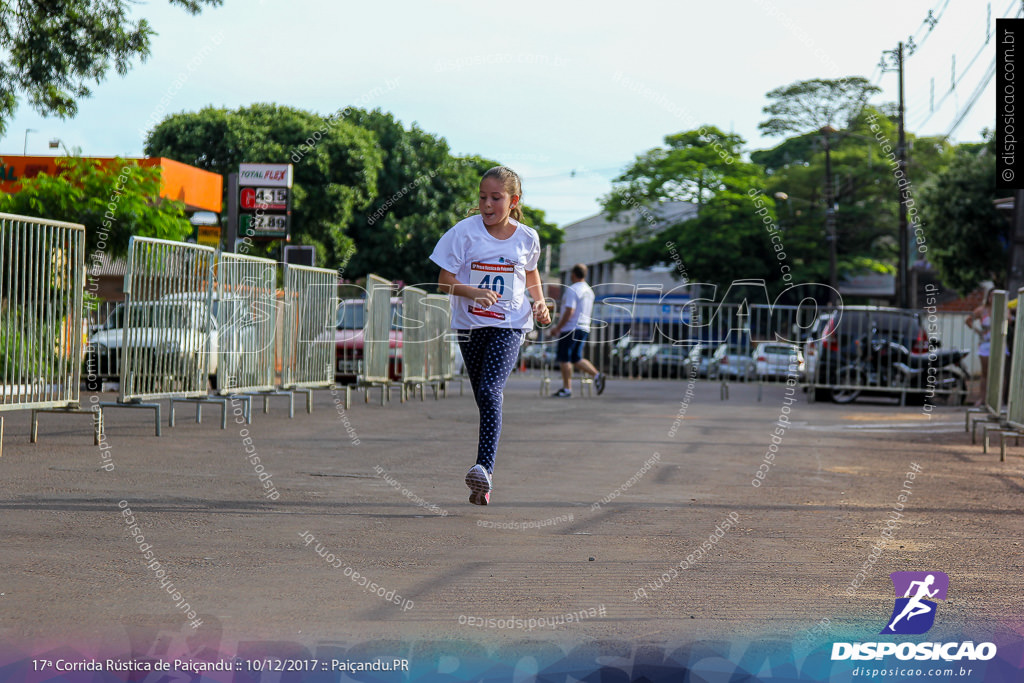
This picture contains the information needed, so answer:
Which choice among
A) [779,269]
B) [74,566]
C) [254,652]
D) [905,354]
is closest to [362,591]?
[254,652]

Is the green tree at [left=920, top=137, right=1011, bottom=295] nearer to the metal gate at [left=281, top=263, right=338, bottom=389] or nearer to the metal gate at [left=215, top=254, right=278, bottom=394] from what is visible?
the metal gate at [left=281, top=263, right=338, bottom=389]

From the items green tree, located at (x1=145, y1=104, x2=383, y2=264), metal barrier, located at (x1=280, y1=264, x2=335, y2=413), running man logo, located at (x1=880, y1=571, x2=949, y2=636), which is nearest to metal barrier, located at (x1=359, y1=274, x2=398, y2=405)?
metal barrier, located at (x1=280, y1=264, x2=335, y2=413)

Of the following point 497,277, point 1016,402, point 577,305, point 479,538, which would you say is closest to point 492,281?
point 497,277

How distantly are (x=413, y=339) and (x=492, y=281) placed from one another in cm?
1154

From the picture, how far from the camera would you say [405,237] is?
44.3 meters

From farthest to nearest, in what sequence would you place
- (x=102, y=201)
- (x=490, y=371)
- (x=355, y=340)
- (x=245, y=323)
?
(x=102, y=201)
(x=355, y=340)
(x=245, y=323)
(x=490, y=371)

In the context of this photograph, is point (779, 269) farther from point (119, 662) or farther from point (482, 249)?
point (119, 662)

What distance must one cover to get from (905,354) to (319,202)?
24567 millimetres

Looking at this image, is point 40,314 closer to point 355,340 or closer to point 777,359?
point 355,340

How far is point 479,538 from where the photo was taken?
5.49 metres

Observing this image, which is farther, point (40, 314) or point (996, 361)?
point (996, 361)

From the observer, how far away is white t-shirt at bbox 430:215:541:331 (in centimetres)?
662

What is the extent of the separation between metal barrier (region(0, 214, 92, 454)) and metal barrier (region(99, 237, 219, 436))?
570mm

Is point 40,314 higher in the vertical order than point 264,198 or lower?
lower
